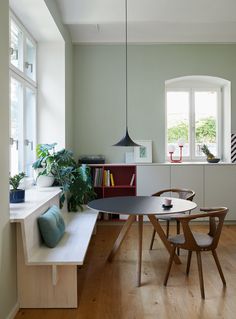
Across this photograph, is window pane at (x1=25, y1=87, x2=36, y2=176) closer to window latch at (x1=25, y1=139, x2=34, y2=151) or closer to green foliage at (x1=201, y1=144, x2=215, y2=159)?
window latch at (x1=25, y1=139, x2=34, y2=151)

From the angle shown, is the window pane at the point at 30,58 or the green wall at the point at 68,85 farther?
the green wall at the point at 68,85

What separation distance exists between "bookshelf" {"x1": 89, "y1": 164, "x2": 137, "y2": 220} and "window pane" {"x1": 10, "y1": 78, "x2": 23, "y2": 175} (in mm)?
1647

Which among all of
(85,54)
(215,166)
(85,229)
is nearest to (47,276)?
(85,229)

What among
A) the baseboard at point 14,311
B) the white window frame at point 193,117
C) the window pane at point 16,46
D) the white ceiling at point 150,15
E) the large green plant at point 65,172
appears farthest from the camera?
the white window frame at point 193,117

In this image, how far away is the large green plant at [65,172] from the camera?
13.8ft

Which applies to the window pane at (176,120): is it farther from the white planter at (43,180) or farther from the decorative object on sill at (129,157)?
the white planter at (43,180)

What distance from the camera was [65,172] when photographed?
14.1 ft

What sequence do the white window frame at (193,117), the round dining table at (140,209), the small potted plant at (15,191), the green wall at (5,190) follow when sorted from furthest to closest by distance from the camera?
the white window frame at (193,117) < the round dining table at (140,209) < the small potted plant at (15,191) < the green wall at (5,190)

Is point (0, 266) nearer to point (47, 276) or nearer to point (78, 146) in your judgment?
point (47, 276)

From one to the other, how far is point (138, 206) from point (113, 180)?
2.33m

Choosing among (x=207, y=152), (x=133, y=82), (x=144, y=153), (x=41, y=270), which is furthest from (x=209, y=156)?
(x=41, y=270)

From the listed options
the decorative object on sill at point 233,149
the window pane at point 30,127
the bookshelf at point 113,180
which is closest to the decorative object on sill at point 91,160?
the bookshelf at point 113,180

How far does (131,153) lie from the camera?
577cm

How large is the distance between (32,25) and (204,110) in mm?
3519
